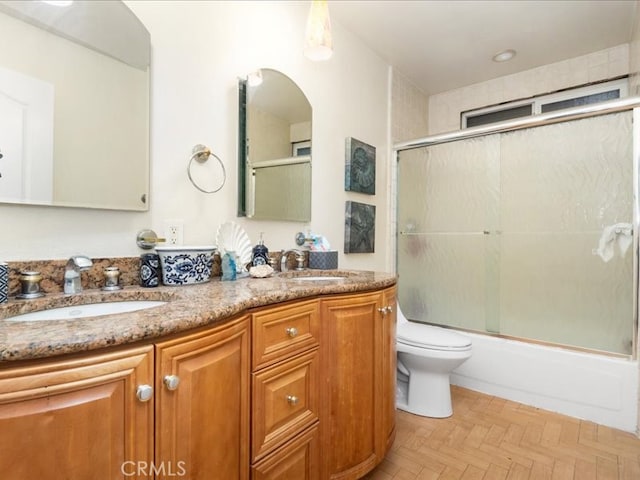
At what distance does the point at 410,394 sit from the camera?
201cm

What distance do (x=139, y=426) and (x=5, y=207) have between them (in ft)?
2.51

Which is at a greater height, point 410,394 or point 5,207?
point 5,207

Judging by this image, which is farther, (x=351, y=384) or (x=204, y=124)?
(x=204, y=124)

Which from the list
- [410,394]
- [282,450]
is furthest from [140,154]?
[410,394]

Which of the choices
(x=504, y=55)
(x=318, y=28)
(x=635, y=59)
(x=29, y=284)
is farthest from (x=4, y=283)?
(x=635, y=59)

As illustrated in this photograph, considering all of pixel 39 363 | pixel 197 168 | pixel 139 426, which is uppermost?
pixel 197 168

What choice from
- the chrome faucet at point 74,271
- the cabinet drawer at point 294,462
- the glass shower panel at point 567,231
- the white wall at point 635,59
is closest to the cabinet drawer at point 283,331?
the cabinet drawer at point 294,462

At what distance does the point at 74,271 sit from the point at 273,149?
1039 millimetres

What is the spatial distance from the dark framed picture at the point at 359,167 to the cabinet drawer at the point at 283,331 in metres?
1.29

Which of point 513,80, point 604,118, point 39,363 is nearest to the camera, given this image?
point 39,363

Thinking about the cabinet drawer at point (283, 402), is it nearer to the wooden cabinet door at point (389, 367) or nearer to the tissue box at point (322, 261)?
the wooden cabinet door at point (389, 367)

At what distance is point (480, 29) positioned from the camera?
2275mm

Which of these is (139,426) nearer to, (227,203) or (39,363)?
(39,363)

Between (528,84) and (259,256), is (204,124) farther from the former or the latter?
(528,84)
